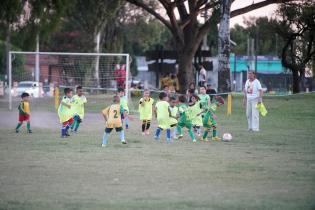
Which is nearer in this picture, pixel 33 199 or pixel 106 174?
pixel 33 199

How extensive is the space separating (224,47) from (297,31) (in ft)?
43.2

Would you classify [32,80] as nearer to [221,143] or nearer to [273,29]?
[273,29]

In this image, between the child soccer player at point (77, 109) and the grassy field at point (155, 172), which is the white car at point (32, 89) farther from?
the grassy field at point (155, 172)

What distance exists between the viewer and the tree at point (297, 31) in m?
46.8

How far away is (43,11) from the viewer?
84.8 feet

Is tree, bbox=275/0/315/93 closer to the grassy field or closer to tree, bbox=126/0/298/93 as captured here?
tree, bbox=126/0/298/93

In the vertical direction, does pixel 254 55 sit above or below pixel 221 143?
above

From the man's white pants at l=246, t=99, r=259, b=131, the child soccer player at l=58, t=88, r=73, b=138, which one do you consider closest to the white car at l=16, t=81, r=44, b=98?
the man's white pants at l=246, t=99, r=259, b=131

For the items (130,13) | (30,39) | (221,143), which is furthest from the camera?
(130,13)

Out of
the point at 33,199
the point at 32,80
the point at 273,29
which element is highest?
the point at 273,29

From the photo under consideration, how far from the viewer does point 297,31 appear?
1969 inches

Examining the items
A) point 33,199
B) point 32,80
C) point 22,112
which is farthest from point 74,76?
point 33,199

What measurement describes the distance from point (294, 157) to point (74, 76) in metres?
24.8

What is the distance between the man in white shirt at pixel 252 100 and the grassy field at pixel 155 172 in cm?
106
